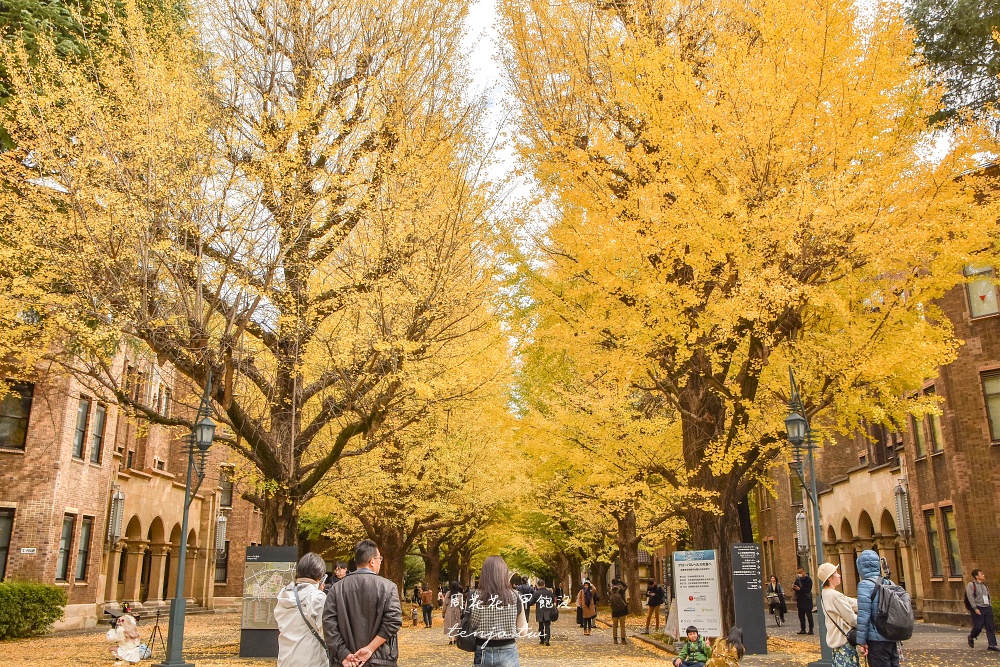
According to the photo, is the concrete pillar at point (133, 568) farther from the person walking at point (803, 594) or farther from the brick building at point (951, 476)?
the brick building at point (951, 476)

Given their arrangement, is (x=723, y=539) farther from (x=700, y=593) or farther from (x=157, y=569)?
(x=157, y=569)

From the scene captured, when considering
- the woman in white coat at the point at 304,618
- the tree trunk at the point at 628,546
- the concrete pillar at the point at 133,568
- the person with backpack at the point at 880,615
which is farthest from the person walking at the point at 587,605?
the woman in white coat at the point at 304,618

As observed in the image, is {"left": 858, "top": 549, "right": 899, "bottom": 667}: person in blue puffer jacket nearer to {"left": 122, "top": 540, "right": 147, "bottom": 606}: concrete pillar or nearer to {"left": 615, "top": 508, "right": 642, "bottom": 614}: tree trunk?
{"left": 615, "top": 508, "right": 642, "bottom": 614}: tree trunk

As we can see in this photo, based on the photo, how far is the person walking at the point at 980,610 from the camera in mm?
16172

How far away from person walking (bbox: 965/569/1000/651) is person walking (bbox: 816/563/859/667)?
10.2m

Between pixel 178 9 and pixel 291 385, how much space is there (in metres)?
10.1

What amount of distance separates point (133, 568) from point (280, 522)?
19.6m

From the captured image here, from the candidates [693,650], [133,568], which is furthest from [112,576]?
[693,650]

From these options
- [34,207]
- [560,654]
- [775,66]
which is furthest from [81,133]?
[560,654]

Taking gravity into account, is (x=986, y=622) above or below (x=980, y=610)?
below

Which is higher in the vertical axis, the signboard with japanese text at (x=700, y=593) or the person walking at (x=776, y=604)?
the signboard with japanese text at (x=700, y=593)

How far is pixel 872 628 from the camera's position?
7.29 metres

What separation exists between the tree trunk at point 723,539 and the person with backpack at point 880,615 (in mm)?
8289

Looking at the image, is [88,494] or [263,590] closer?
[263,590]
